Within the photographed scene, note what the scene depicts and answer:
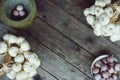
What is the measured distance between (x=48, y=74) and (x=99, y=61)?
0.22 m

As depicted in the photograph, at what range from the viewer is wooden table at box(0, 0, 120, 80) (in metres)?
1.50

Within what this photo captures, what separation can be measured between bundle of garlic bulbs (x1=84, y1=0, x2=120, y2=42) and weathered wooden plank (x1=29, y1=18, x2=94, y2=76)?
0.46ft

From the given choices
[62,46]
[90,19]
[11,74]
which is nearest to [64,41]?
[62,46]

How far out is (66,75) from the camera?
1.50 metres

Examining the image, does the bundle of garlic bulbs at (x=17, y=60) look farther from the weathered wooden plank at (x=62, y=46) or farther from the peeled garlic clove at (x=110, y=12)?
the peeled garlic clove at (x=110, y=12)

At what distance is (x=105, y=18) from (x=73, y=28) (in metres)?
0.20

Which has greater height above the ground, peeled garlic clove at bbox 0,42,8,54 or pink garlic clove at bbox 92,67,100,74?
peeled garlic clove at bbox 0,42,8,54

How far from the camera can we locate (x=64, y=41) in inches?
59.7

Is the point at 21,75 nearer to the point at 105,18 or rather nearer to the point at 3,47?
the point at 3,47

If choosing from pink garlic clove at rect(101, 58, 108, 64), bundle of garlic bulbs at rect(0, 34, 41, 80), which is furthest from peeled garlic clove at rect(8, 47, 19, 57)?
pink garlic clove at rect(101, 58, 108, 64)

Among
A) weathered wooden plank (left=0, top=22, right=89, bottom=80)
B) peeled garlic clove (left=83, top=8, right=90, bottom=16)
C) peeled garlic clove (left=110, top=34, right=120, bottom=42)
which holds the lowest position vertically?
weathered wooden plank (left=0, top=22, right=89, bottom=80)

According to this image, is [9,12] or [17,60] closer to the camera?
[17,60]

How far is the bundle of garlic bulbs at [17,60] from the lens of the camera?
1357mm

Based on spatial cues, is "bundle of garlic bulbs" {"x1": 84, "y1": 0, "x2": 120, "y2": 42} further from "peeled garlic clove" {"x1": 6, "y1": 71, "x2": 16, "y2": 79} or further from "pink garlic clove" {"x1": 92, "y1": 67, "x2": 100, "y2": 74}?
"peeled garlic clove" {"x1": 6, "y1": 71, "x2": 16, "y2": 79}
